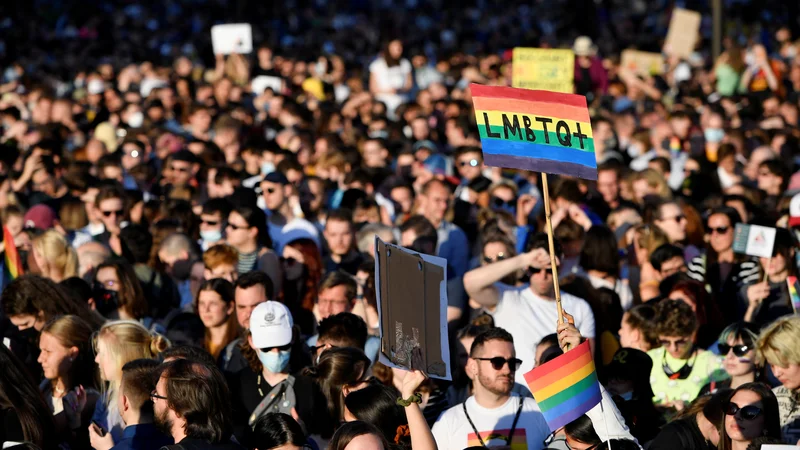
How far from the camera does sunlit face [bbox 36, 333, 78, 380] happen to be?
6.49 m

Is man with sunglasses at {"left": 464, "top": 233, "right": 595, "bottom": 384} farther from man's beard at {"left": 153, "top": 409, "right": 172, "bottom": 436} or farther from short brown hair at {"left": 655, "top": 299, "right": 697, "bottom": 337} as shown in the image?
man's beard at {"left": 153, "top": 409, "right": 172, "bottom": 436}

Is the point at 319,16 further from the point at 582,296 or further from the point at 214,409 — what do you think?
the point at 214,409

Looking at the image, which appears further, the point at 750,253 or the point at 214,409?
the point at 750,253

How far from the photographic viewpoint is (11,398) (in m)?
5.62

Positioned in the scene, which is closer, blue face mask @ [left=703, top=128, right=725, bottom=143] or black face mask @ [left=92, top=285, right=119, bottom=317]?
black face mask @ [left=92, top=285, right=119, bottom=317]

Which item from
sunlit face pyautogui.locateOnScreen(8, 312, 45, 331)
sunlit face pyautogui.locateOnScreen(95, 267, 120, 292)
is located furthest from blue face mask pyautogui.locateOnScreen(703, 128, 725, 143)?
sunlit face pyautogui.locateOnScreen(8, 312, 45, 331)

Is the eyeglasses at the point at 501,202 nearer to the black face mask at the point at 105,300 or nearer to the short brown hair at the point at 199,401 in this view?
the black face mask at the point at 105,300

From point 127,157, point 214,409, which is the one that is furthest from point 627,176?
point 214,409

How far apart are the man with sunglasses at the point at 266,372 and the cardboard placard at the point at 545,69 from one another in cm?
893

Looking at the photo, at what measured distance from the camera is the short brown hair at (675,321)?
7.09 m

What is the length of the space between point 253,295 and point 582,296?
2008 mm

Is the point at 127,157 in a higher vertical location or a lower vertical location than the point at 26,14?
higher

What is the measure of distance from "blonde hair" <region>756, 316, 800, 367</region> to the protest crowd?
0.04ft

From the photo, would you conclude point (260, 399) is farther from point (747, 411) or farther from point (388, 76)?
point (388, 76)
